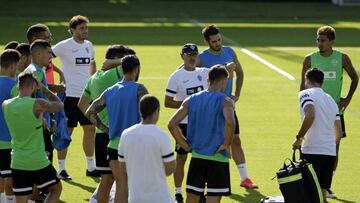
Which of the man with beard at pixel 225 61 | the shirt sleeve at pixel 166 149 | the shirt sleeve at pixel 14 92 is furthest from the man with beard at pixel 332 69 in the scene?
the shirt sleeve at pixel 166 149

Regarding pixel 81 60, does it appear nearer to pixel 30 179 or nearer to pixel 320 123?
pixel 30 179

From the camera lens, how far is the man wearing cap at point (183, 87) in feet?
44.2

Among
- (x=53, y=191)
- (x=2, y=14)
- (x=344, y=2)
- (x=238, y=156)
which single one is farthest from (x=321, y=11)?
(x=53, y=191)

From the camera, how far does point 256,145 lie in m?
17.8

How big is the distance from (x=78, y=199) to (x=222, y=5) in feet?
116

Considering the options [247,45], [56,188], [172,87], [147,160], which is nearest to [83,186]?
[172,87]

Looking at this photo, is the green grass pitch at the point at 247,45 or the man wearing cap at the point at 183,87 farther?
the green grass pitch at the point at 247,45

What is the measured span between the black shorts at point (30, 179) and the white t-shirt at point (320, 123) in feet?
10.6

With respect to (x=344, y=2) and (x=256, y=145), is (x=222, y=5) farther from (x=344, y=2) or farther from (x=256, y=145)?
(x=256, y=145)

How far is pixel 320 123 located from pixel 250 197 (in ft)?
7.12

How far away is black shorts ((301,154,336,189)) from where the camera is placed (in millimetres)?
12555

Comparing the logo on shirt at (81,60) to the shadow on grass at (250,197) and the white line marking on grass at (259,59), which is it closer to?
the shadow on grass at (250,197)

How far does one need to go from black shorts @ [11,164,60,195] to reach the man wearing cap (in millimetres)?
2436

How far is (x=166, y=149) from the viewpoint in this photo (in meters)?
10.2
